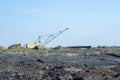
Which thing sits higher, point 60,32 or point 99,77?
point 60,32

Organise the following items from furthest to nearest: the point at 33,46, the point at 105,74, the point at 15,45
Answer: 1. the point at 33,46
2. the point at 15,45
3. the point at 105,74

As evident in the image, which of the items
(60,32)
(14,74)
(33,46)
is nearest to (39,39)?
(60,32)

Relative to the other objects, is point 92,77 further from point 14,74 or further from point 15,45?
point 15,45

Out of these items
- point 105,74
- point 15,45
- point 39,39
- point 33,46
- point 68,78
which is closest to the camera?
point 68,78

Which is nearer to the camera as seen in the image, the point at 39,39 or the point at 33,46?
Result: the point at 33,46

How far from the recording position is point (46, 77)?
2862 cm

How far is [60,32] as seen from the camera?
127m

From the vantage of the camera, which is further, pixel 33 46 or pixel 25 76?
pixel 33 46

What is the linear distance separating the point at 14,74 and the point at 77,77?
4.78 meters

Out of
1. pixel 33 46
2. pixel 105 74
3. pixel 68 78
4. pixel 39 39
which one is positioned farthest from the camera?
pixel 39 39

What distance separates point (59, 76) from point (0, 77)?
365 cm

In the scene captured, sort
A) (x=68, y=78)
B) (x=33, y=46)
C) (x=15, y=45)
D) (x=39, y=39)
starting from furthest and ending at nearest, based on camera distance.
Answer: (x=39, y=39)
(x=33, y=46)
(x=15, y=45)
(x=68, y=78)

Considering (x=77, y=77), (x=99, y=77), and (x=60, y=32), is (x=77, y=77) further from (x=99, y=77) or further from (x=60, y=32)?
(x=60, y=32)

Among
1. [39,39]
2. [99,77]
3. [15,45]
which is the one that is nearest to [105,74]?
[99,77]
